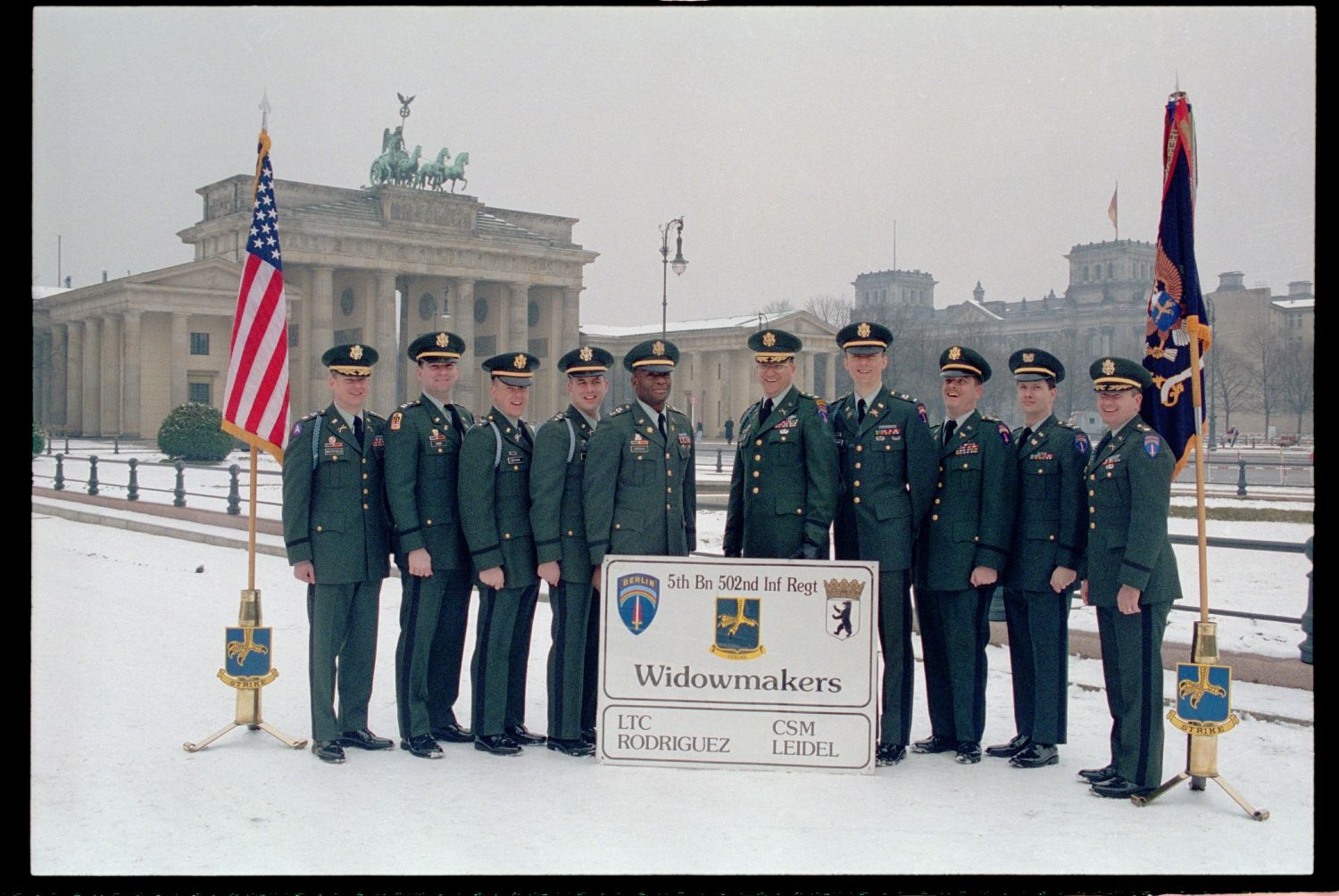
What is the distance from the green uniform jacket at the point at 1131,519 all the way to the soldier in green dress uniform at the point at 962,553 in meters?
0.50

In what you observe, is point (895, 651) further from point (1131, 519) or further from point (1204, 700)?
point (1204, 700)

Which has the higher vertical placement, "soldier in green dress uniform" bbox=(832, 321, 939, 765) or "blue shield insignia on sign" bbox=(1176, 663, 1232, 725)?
"soldier in green dress uniform" bbox=(832, 321, 939, 765)

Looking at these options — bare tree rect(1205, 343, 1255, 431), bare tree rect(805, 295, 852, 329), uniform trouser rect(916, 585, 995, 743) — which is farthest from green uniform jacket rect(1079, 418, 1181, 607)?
bare tree rect(805, 295, 852, 329)

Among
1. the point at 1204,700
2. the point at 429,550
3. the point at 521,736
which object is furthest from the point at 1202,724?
the point at 429,550

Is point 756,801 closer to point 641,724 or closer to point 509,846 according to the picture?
point 641,724

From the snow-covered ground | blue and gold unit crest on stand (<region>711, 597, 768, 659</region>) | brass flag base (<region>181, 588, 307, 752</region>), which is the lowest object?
the snow-covered ground

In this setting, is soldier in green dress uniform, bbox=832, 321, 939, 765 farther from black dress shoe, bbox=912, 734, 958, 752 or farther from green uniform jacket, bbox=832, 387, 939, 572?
black dress shoe, bbox=912, 734, 958, 752

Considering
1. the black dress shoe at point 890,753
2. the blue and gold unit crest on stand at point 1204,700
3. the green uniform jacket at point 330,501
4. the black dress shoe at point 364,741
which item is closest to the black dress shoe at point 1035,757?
the black dress shoe at point 890,753

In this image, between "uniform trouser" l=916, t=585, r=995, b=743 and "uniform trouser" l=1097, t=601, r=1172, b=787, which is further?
"uniform trouser" l=916, t=585, r=995, b=743

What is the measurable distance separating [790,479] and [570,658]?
1640 mm

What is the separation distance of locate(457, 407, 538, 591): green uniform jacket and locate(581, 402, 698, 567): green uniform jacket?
1.37 ft

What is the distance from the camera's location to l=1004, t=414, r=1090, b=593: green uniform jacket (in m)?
5.77

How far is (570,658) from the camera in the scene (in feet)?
19.6

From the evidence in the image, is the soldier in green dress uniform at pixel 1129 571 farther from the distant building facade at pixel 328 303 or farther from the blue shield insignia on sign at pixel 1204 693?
the distant building facade at pixel 328 303
